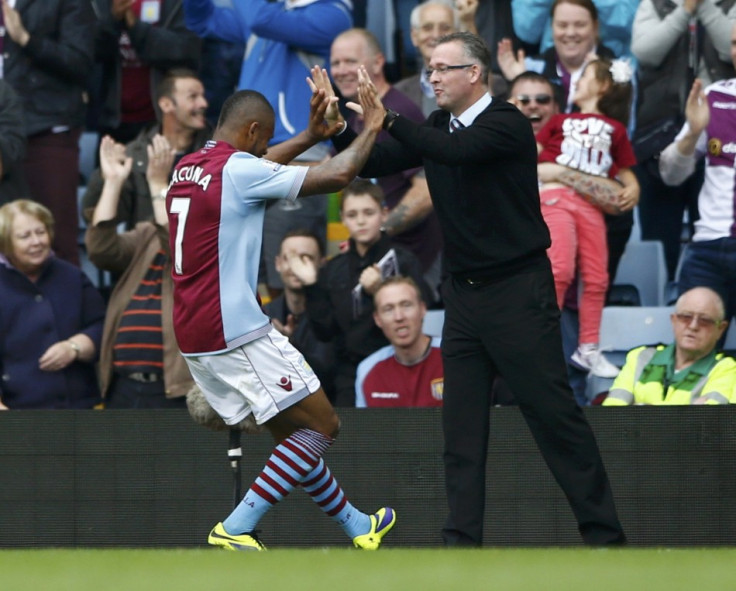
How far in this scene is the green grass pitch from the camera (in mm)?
4348

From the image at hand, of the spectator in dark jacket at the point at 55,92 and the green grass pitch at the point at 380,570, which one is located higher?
the spectator in dark jacket at the point at 55,92

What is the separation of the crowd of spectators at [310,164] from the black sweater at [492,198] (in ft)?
5.50

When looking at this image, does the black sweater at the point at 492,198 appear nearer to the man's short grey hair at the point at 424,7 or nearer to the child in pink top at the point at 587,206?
the child in pink top at the point at 587,206

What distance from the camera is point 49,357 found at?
27.2 feet

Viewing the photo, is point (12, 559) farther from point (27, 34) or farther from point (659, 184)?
point (659, 184)

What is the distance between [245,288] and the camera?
6117 mm

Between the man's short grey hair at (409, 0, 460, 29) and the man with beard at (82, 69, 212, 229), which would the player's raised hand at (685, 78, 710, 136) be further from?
the man with beard at (82, 69, 212, 229)

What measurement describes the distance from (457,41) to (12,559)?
2.85 metres

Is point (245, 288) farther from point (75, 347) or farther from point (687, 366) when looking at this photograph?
point (687, 366)

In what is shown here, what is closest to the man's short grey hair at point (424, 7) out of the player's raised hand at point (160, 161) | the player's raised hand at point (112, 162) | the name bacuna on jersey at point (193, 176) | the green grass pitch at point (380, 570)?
the player's raised hand at point (160, 161)

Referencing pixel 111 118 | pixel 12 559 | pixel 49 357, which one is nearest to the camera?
pixel 12 559

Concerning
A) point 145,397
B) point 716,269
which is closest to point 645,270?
point 716,269

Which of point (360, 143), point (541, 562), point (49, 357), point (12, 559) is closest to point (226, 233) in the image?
point (360, 143)

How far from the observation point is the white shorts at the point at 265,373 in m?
6.12
